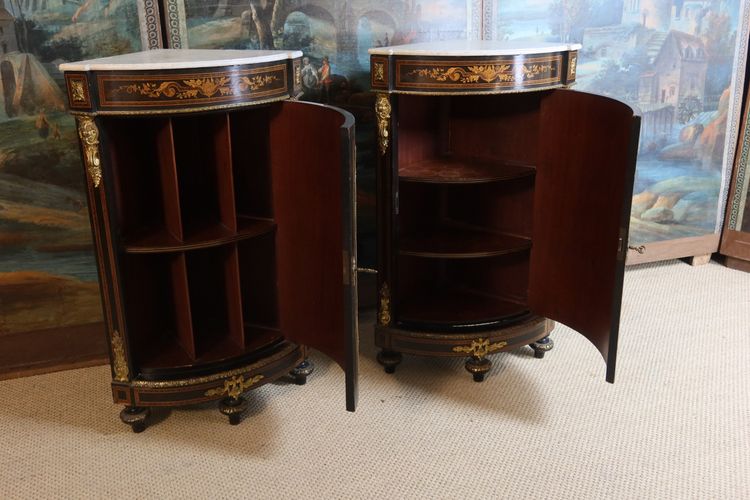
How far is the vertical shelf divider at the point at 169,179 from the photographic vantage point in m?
2.04

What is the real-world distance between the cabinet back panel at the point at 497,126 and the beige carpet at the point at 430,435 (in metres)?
0.75

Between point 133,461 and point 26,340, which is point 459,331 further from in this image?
point 26,340

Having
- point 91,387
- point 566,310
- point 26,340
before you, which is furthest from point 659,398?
point 26,340

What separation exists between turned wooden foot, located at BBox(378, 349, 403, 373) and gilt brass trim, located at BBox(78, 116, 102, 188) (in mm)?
1116

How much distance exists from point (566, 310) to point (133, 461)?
1409 mm

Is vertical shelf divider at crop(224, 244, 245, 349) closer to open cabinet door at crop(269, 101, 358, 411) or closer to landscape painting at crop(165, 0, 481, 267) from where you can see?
open cabinet door at crop(269, 101, 358, 411)

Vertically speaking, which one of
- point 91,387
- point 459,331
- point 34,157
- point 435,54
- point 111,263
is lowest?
point 91,387

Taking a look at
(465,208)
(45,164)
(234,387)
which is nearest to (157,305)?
(234,387)

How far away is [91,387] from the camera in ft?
8.28

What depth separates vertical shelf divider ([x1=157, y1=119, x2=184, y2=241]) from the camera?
6.71 feet

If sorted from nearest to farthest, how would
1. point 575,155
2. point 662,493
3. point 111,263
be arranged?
point 662,493 < point 111,263 < point 575,155

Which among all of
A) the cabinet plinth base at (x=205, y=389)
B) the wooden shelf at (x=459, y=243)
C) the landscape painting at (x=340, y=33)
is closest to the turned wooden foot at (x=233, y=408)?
the cabinet plinth base at (x=205, y=389)

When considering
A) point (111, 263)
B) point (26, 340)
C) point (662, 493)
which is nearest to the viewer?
point (662, 493)

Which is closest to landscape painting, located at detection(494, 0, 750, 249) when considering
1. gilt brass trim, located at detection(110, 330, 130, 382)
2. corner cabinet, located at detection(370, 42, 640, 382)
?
corner cabinet, located at detection(370, 42, 640, 382)
